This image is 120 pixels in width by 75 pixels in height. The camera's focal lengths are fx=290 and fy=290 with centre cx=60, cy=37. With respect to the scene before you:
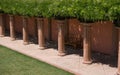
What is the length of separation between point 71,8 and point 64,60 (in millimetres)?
3536

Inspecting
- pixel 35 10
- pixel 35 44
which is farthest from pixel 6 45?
pixel 35 10

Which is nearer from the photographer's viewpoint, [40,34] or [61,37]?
[61,37]

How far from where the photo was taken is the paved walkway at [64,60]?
49.2 ft

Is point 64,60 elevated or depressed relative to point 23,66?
elevated

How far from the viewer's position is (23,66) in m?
16.1

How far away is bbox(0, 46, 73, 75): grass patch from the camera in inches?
591

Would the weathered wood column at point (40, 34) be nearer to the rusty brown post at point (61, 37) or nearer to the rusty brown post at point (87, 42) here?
the rusty brown post at point (61, 37)

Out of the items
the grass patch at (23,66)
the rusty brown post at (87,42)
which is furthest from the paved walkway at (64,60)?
the grass patch at (23,66)

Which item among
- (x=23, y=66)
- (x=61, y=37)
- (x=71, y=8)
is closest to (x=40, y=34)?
(x=61, y=37)

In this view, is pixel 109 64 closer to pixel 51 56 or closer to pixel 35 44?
pixel 51 56

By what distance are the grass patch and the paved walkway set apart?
0.51 meters

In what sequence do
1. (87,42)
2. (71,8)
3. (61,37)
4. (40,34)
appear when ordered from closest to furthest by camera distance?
(71,8), (87,42), (61,37), (40,34)

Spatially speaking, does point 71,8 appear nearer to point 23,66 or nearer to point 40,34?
point 23,66

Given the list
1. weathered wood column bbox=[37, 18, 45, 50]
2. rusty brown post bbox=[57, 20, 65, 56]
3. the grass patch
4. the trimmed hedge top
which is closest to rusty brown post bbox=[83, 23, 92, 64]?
the trimmed hedge top
